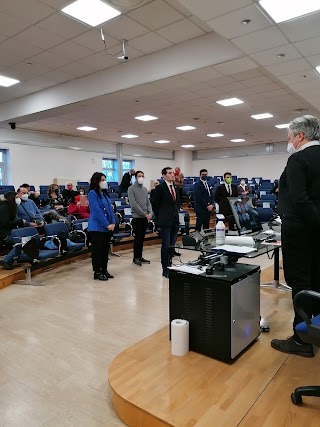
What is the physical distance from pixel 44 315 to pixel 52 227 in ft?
5.61

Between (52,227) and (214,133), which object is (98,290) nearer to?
(52,227)

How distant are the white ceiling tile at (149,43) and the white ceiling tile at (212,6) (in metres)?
1.43

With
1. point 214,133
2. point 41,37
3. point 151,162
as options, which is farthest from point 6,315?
point 151,162

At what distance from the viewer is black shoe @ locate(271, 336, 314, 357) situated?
2.15 metres

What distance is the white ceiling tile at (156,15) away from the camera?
4020mm

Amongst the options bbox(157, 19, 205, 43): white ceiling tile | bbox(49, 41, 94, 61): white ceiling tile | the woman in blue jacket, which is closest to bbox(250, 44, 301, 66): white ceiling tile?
bbox(157, 19, 205, 43): white ceiling tile

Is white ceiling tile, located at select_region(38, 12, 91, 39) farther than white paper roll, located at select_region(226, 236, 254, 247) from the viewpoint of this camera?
Yes

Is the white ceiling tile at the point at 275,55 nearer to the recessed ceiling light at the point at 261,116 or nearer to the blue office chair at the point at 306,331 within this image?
the blue office chair at the point at 306,331

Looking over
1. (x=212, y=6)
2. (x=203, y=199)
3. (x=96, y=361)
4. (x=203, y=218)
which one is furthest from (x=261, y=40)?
(x=96, y=361)

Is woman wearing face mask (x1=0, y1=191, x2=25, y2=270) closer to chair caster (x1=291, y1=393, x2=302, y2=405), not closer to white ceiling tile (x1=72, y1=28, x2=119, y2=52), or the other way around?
white ceiling tile (x1=72, y1=28, x2=119, y2=52)

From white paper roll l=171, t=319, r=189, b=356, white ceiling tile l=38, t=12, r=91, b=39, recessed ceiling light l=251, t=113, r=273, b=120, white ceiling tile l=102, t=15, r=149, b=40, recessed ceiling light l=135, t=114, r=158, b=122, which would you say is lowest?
white paper roll l=171, t=319, r=189, b=356

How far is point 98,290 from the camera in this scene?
396cm

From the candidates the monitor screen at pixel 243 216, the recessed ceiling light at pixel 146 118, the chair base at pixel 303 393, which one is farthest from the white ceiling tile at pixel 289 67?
the chair base at pixel 303 393

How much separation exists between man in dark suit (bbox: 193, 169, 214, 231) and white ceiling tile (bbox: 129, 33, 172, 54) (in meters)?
2.19
